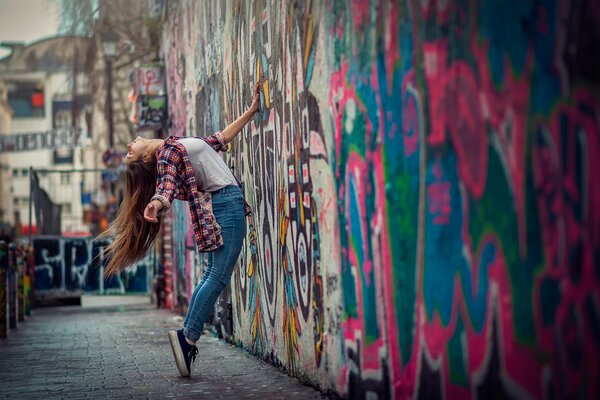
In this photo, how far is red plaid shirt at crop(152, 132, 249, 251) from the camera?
6992 mm

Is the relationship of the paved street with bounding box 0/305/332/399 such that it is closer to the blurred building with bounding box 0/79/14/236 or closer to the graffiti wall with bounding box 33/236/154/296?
the graffiti wall with bounding box 33/236/154/296

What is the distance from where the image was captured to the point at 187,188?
7.13 metres

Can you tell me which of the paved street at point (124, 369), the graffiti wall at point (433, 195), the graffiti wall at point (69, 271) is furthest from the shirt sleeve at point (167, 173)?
the graffiti wall at point (69, 271)

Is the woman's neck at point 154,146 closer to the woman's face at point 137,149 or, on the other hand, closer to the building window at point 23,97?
the woman's face at point 137,149

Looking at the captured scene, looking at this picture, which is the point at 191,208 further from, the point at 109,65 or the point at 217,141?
the point at 109,65

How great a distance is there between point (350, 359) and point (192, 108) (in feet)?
22.5

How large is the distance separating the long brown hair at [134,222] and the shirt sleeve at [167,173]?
28 cm

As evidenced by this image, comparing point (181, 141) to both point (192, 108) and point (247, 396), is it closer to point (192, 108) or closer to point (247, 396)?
point (247, 396)

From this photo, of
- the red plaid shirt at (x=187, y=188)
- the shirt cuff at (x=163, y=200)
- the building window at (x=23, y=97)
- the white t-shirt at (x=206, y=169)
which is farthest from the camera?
the building window at (x=23, y=97)

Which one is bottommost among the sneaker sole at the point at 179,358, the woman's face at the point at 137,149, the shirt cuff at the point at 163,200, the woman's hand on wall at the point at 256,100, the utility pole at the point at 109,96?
the sneaker sole at the point at 179,358

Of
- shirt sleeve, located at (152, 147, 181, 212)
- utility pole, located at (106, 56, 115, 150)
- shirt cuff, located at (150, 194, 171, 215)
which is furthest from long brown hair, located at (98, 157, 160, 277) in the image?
utility pole, located at (106, 56, 115, 150)

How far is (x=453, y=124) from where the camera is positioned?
394 centimetres

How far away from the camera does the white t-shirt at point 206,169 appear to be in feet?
23.6

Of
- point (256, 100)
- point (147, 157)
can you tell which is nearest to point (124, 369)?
point (147, 157)
